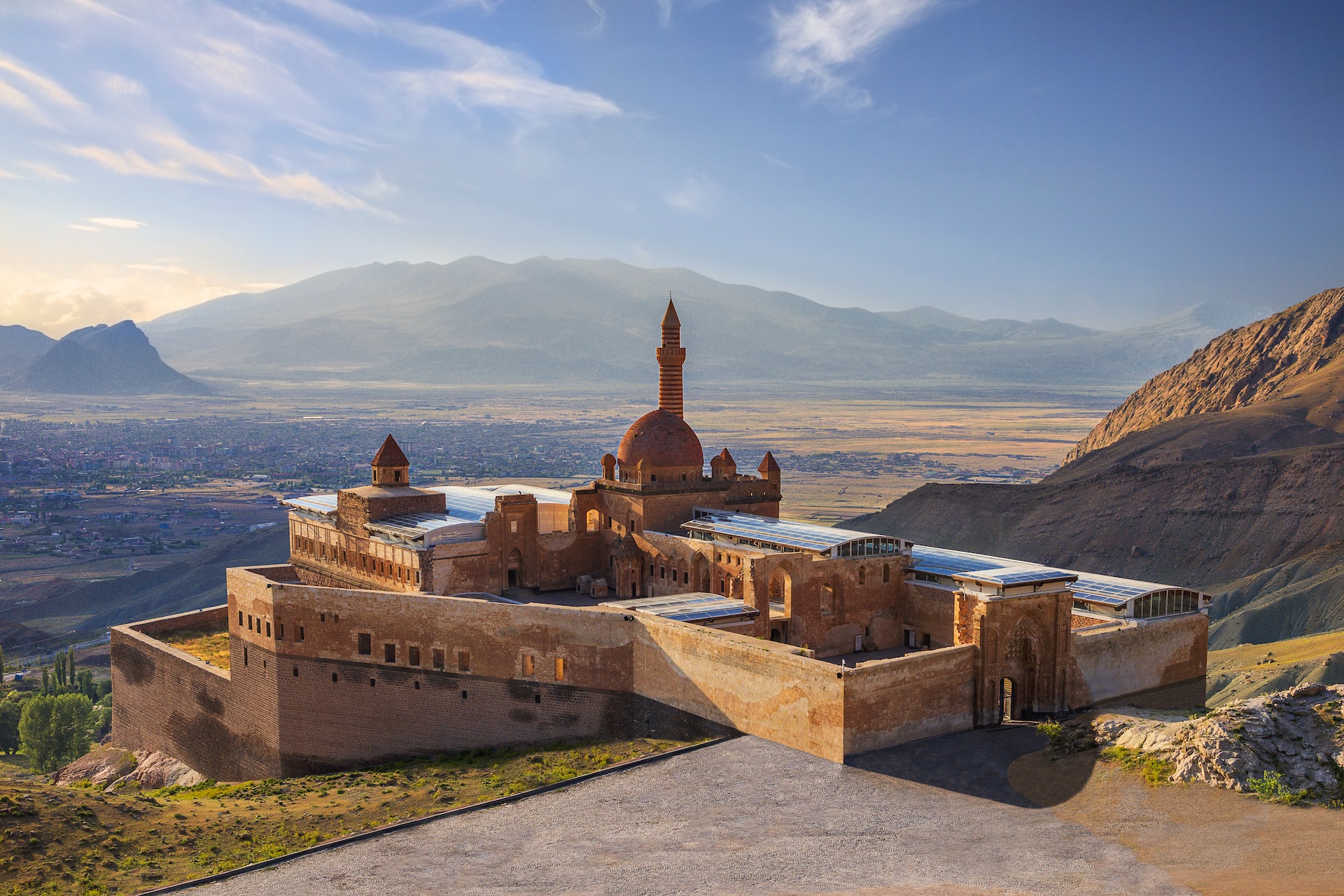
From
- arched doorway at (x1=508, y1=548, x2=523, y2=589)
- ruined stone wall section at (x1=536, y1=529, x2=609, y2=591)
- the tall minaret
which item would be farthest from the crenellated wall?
the tall minaret

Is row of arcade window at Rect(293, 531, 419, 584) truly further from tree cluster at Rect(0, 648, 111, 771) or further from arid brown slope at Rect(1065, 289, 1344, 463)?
arid brown slope at Rect(1065, 289, 1344, 463)

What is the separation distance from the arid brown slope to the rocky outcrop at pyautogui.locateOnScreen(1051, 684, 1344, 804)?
8324cm

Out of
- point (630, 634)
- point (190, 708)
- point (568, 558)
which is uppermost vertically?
point (568, 558)

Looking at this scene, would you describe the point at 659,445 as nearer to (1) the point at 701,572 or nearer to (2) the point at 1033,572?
(1) the point at 701,572

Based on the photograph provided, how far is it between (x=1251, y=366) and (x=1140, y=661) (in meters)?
87.3

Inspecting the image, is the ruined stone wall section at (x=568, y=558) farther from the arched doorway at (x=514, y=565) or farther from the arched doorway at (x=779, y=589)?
the arched doorway at (x=779, y=589)

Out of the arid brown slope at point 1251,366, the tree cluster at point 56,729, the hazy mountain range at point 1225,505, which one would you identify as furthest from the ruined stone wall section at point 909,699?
the arid brown slope at point 1251,366

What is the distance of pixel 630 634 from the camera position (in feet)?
116

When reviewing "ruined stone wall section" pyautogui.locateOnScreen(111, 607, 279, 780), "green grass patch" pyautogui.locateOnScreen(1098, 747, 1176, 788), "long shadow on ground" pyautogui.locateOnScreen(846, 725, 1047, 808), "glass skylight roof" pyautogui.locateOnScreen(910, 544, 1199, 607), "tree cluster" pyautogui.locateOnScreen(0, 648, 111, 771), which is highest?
"glass skylight roof" pyautogui.locateOnScreen(910, 544, 1199, 607)

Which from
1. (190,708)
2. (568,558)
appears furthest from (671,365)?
(190,708)

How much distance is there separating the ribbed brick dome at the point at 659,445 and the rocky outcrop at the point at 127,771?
801 inches

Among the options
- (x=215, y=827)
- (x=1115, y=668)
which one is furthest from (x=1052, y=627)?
(x=215, y=827)

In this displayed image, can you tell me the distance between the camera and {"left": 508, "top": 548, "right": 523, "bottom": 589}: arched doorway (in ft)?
152

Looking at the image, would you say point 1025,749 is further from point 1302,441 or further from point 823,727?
point 1302,441
